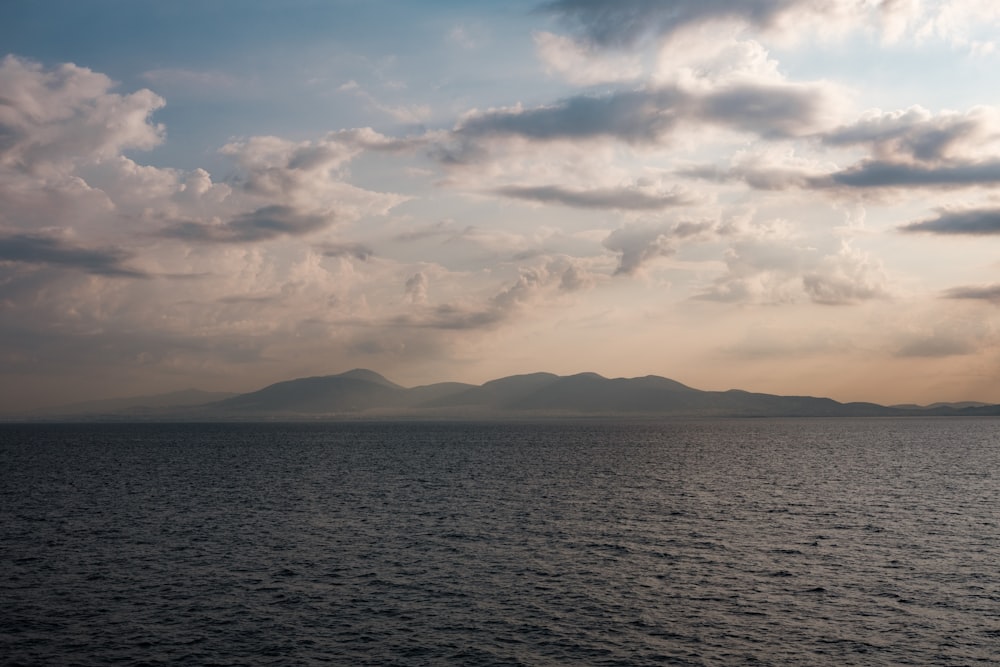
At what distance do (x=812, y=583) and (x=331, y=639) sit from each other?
35.0 m

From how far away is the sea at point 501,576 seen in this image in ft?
142

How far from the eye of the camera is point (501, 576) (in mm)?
58969

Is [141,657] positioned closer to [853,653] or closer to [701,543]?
[853,653]

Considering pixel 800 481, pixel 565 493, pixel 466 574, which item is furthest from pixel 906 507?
pixel 466 574

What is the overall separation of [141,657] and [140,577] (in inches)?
741

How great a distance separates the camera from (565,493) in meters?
111

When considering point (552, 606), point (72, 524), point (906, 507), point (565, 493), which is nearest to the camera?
point (552, 606)

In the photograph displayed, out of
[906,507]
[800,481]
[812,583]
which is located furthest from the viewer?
[800,481]

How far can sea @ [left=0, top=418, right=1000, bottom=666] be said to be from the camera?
142ft

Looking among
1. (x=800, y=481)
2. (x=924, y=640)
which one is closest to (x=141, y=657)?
(x=924, y=640)

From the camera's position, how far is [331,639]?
44.5 m

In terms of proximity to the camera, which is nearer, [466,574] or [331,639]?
[331,639]

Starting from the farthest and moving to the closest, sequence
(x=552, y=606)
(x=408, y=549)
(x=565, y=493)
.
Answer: (x=565, y=493) → (x=408, y=549) → (x=552, y=606)

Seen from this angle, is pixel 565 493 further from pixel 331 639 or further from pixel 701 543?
pixel 331 639
